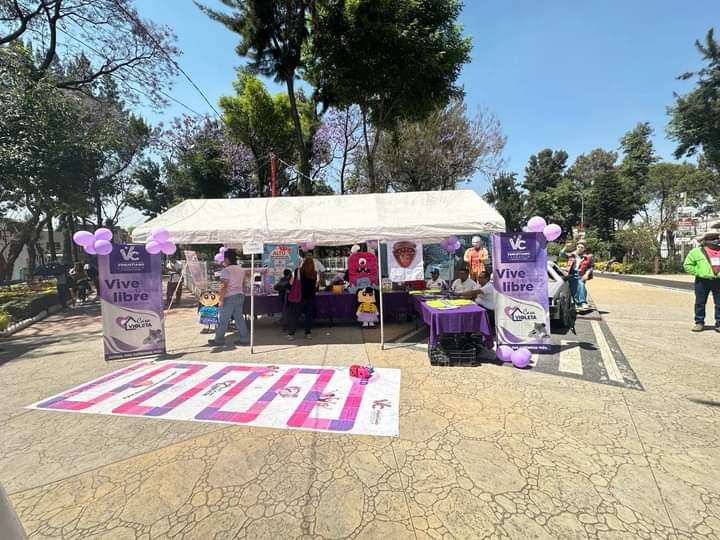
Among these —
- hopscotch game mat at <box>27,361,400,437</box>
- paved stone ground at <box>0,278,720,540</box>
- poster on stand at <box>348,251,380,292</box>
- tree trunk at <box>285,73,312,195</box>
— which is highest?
tree trunk at <box>285,73,312,195</box>

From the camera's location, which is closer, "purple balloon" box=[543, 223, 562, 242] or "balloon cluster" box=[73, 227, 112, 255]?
"balloon cluster" box=[73, 227, 112, 255]

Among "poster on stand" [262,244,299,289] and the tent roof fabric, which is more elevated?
the tent roof fabric

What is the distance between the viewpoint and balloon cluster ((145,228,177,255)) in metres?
5.58

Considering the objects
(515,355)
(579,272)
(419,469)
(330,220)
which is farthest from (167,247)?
A: (579,272)

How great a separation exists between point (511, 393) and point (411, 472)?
80.8 inches

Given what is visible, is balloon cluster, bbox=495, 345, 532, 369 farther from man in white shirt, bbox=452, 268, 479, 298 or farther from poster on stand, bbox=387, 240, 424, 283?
poster on stand, bbox=387, 240, 424, 283

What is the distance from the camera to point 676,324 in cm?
734

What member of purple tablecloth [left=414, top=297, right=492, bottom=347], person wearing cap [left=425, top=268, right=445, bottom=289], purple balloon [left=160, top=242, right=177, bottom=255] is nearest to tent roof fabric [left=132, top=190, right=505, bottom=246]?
purple balloon [left=160, top=242, right=177, bottom=255]

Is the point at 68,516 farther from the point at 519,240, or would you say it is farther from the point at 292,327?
the point at 519,240

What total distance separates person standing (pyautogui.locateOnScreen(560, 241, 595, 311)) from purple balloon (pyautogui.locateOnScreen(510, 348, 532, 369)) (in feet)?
13.7

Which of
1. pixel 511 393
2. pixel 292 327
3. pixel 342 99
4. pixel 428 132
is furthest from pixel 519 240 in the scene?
pixel 428 132

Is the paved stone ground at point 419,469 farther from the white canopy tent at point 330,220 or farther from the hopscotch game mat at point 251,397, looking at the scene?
the white canopy tent at point 330,220

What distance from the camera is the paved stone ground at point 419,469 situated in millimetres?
2145

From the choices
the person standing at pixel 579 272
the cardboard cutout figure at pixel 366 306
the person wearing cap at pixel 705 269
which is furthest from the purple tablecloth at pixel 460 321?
the person wearing cap at pixel 705 269
